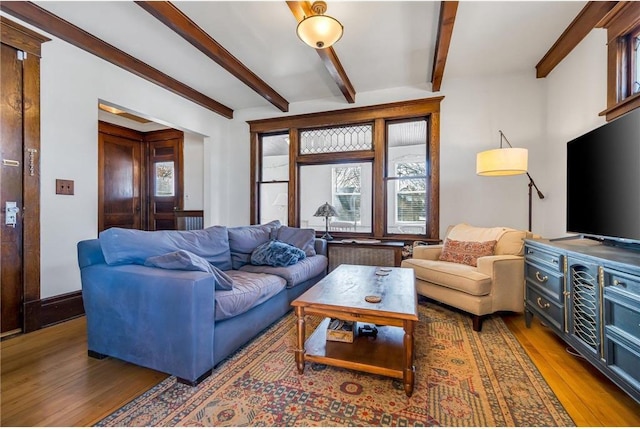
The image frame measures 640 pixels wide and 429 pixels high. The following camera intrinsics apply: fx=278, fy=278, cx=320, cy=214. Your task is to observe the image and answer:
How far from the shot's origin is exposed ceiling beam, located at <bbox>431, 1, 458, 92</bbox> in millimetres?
2127

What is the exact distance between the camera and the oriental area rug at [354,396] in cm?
131

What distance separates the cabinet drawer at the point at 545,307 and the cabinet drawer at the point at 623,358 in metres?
0.46

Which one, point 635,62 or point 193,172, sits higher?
point 635,62

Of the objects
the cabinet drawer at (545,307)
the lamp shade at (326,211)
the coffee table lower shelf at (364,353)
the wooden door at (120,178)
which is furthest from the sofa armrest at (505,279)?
the wooden door at (120,178)

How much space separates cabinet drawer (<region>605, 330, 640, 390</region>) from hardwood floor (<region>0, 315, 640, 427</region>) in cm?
21

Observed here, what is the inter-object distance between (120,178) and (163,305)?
426cm

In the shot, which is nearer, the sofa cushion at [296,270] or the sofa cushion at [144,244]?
the sofa cushion at [144,244]

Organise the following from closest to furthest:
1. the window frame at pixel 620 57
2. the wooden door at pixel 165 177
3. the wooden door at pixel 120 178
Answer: the window frame at pixel 620 57, the wooden door at pixel 120 178, the wooden door at pixel 165 177

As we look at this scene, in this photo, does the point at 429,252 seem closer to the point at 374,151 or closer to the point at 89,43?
the point at 374,151

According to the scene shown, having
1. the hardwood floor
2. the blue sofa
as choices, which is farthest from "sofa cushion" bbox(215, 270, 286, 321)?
the hardwood floor

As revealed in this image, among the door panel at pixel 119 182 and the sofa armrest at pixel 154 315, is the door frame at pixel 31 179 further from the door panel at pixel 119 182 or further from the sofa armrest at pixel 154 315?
the door panel at pixel 119 182

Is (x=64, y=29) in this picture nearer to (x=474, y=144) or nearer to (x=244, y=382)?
(x=244, y=382)

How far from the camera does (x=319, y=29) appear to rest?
2.04 meters

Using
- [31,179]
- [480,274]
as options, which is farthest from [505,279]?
[31,179]
